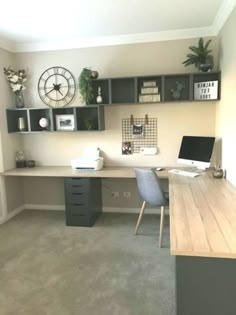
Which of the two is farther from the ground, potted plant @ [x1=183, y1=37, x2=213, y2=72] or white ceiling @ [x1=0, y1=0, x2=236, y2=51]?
white ceiling @ [x1=0, y1=0, x2=236, y2=51]

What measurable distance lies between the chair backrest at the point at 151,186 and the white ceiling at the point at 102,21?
1766mm

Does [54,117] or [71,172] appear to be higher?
[54,117]

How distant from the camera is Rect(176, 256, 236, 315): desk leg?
53.7 inches

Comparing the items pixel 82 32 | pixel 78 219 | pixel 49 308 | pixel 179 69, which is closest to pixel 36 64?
pixel 82 32

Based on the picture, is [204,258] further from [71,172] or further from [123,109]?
[123,109]

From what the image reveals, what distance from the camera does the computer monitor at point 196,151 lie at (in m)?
3.19

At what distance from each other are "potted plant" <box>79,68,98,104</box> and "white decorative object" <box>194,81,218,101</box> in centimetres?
139

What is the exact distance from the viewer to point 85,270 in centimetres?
252

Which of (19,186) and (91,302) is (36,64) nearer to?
(19,186)

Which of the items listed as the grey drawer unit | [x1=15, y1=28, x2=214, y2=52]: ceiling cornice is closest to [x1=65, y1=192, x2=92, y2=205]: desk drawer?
the grey drawer unit

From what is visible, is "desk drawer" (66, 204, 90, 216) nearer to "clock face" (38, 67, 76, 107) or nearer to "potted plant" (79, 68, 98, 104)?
"potted plant" (79, 68, 98, 104)

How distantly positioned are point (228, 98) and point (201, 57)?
29.7 inches

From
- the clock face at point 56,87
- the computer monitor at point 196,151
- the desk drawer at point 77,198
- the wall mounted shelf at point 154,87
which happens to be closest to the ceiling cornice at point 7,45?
the clock face at point 56,87

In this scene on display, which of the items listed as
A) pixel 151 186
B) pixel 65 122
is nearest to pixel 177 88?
pixel 151 186
